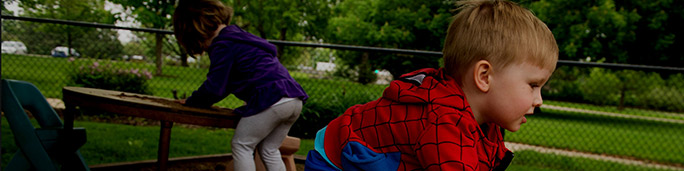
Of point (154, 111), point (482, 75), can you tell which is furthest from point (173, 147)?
point (482, 75)

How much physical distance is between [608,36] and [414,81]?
59.1 feet

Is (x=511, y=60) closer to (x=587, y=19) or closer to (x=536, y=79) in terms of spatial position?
(x=536, y=79)

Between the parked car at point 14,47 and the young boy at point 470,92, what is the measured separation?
5387mm

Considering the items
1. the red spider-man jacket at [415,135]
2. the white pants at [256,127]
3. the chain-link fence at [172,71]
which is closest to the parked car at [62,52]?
the chain-link fence at [172,71]

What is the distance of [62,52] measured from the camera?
20.4 feet

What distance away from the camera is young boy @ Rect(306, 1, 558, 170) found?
4.30ft

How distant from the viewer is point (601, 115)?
817 centimetres

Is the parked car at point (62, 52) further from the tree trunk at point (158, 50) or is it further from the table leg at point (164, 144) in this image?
the table leg at point (164, 144)

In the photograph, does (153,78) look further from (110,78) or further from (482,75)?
(482,75)

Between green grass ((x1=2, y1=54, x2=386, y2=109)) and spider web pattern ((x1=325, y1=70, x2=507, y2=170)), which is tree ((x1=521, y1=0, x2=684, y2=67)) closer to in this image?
green grass ((x1=2, y1=54, x2=386, y2=109))

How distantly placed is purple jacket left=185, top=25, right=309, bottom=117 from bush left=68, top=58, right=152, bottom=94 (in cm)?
467

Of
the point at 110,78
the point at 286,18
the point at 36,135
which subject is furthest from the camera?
the point at 286,18

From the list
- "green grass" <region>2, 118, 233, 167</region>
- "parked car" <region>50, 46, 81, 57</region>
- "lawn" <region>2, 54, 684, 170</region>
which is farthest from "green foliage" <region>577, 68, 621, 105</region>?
"parked car" <region>50, 46, 81, 57</region>

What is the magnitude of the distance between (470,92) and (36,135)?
2.21 metres
